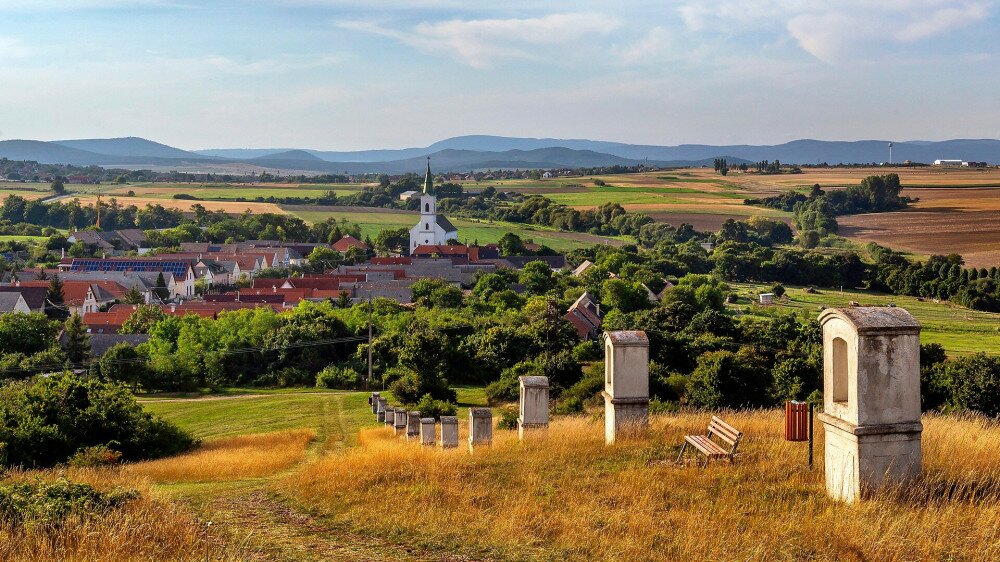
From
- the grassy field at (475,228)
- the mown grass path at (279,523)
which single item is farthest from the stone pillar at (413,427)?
the grassy field at (475,228)

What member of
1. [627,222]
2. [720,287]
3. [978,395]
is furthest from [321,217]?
[978,395]

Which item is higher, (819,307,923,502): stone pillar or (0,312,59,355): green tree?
(819,307,923,502): stone pillar

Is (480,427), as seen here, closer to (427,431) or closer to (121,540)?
(427,431)

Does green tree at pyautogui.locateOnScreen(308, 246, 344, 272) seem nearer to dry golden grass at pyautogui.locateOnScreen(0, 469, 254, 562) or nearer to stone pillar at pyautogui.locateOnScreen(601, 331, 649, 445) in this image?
stone pillar at pyautogui.locateOnScreen(601, 331, 649, 445)

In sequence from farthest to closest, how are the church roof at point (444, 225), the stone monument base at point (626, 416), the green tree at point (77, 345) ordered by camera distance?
the church roof at point (444, 225) → the green tree at point (77, 345) → the stone monument base at point (626, 416)

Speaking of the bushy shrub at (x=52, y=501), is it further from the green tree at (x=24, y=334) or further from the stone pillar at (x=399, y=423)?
the green tree at (x=24, y=334)

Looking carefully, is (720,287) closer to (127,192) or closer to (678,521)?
(678,521)

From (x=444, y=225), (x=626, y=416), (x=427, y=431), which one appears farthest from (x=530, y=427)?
(x=444, y=225)

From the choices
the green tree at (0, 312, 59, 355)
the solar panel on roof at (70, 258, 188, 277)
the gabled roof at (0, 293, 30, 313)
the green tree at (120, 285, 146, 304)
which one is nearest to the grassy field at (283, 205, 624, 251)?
the solar panel on roof at (70, 258, 188, 277)
